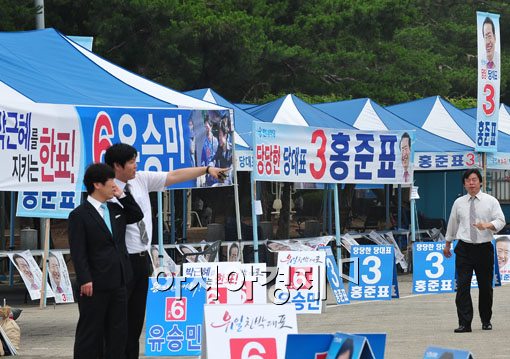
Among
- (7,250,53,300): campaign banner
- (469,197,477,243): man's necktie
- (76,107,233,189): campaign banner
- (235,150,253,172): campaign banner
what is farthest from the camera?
(235,150,253,172): campaign banner

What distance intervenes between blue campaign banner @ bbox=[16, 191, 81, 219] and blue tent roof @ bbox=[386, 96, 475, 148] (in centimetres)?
1135

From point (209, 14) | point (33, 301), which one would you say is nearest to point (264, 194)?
point (209, 14)

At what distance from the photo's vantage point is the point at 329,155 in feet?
66.8

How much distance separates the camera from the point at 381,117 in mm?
27516

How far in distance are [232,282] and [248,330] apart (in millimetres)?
4989

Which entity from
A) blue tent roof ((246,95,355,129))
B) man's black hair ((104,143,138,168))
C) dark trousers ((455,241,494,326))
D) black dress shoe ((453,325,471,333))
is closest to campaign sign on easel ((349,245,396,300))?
dark trousers ((455,241,494,326))

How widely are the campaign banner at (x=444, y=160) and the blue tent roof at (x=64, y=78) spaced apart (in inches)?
387

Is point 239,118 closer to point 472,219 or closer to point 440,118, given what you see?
point 440,118

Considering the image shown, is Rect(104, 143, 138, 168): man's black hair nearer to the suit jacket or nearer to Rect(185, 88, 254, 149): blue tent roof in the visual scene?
the suit jacket

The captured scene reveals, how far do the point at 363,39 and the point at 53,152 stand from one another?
27678mm

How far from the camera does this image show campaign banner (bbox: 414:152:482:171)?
25328 mm

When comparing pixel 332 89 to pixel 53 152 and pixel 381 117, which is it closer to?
pixel 381 117

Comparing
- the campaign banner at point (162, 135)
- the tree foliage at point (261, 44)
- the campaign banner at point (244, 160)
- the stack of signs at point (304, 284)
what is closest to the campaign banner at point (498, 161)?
the campaign banner at point (244, 160)

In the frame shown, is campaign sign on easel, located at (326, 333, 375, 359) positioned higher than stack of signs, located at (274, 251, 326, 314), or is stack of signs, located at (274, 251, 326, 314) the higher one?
campaign sign on easel, located at (326, 333, 375, 359)
